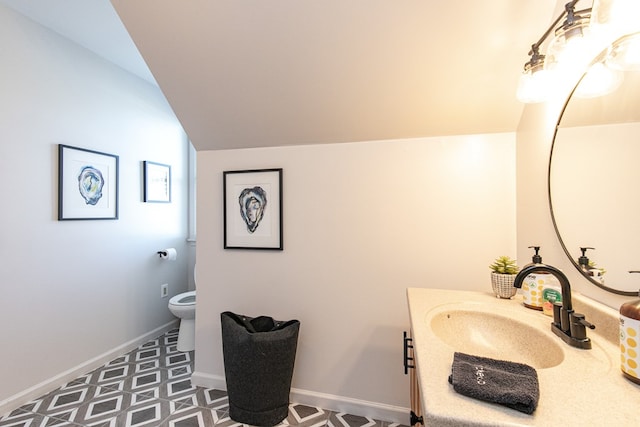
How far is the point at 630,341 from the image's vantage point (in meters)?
0.64

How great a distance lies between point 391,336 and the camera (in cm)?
167

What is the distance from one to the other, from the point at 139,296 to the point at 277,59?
2.38 m

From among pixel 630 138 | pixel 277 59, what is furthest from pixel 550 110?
pixel 277 59

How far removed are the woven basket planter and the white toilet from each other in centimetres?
224

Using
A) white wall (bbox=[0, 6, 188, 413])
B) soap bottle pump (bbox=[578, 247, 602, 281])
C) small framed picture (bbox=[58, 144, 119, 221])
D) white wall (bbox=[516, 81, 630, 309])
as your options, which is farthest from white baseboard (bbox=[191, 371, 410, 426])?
small framed picture (bbox=[58, 144, 119, 221])

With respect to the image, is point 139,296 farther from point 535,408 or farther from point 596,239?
point 596,239

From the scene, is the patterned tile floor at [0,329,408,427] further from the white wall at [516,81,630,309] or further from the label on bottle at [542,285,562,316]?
the white wall at [516,81,630,309]

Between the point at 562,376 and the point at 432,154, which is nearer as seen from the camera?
the point at 562,376

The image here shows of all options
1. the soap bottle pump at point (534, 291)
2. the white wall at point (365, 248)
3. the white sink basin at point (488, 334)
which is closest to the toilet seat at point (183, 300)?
the white wall at point (365, 248)

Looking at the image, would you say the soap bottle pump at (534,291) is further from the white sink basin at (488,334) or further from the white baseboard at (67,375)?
the white baseboard at (67,375)

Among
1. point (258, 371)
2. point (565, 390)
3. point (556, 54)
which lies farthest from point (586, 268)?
point (258, 371)

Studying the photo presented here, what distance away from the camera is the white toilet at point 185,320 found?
2.44 meters

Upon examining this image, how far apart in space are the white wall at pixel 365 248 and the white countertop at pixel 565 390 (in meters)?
0.69

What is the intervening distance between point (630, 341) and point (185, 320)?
8.94 feet
